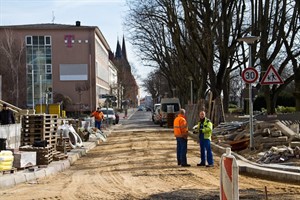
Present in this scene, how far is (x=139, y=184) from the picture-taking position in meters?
12.6

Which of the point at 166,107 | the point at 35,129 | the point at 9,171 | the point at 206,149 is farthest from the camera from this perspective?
the point at 166,107

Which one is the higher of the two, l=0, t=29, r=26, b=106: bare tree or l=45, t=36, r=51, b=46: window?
l=45, t=36, r=51, b=46: window

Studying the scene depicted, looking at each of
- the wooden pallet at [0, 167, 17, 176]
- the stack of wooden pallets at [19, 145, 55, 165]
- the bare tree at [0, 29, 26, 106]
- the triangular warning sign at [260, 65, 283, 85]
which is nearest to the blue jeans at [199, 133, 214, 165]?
the triangular warning sign at [260, 65, 283, 85]

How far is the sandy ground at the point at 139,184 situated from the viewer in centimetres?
1069

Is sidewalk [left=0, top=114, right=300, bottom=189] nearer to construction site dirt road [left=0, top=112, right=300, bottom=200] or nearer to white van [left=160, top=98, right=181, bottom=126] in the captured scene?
construction site dirt road [left=0, top=112, right=300, bottom=200]

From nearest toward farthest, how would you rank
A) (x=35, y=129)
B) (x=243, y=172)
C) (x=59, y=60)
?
(x=243, y=172)
(x=35, y=129)
(x=59, y=60)

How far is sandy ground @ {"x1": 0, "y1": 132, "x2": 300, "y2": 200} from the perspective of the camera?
35.1 feet

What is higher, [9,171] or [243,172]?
[9,171]

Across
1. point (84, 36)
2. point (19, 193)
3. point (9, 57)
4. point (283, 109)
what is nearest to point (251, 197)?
point (19, 193)

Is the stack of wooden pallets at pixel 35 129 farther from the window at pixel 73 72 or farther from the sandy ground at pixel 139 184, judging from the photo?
the window at pixel 73 72

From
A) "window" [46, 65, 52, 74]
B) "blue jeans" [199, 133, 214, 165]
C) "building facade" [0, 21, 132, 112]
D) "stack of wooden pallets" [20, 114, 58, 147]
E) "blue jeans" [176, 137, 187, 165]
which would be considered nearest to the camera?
"blue jeans" [199, 133, 214, 165]

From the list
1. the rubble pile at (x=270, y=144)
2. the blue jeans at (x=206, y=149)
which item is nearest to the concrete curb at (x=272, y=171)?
the rubble pile at (x=270, y=144)

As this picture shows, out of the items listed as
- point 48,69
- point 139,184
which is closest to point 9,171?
point 139,184

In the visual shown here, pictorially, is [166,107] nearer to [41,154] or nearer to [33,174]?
[41,154]
